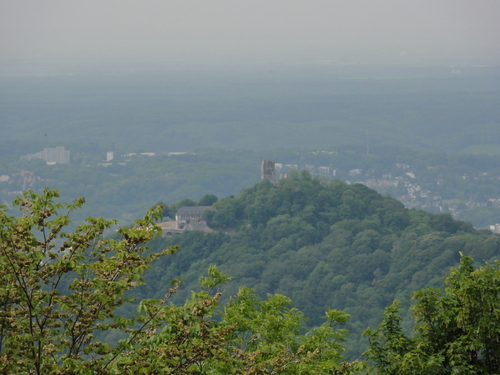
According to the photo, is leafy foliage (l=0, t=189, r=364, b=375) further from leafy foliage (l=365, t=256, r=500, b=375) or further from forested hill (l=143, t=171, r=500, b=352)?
forested hill (l=143, t=171, r=500, b=352)

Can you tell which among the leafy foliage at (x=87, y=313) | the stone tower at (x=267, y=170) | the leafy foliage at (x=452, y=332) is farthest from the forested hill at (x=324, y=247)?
the leafy foliage at (x=87, y=313)

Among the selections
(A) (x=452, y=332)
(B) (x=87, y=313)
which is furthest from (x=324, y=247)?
(B) (x=87, y=313)

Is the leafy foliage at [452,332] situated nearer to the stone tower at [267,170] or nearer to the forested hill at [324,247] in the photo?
the forested hill at [324,247]

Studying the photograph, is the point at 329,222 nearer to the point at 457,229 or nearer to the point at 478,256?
the point at 457,229

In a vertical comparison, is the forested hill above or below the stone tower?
below

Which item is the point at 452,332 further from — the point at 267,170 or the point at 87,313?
the point at 267,170

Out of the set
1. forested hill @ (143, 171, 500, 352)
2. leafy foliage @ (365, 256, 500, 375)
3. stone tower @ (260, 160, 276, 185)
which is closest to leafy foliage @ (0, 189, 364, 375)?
leafy foliage @ (365, 256, 500, 375)

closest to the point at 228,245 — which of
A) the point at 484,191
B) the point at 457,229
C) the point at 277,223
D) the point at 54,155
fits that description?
the point at 277,223

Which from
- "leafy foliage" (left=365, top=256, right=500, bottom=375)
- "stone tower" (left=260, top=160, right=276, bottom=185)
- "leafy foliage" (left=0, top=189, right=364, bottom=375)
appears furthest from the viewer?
"stone tower" (left=260, top=160, right=276, bottom=185)
